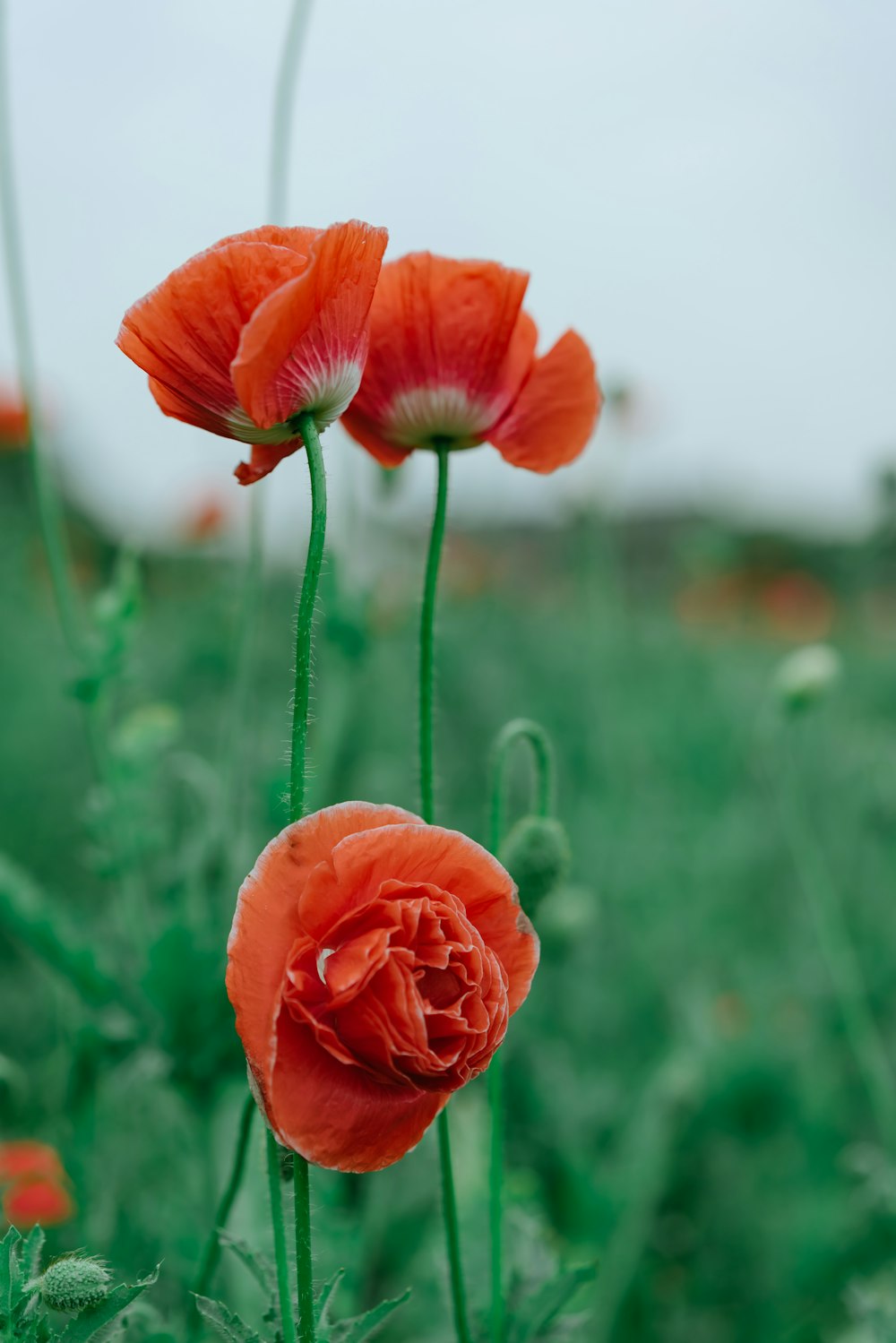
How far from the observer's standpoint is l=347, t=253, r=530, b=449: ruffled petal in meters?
0.61

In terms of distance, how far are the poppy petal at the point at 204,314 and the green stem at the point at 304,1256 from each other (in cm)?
31

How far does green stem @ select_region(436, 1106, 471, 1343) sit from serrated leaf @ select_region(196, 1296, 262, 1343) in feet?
0.35

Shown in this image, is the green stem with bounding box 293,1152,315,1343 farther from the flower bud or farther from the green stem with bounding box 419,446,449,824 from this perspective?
the flower bud

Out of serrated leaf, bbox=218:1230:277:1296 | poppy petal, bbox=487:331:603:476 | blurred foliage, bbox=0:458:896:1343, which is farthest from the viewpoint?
blurred foliage, bbox=0:458:896:1343

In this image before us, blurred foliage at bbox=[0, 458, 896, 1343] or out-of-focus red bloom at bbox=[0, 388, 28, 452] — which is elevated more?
out-of-focus red bloom at bbox=[0, 388, 28, 452]

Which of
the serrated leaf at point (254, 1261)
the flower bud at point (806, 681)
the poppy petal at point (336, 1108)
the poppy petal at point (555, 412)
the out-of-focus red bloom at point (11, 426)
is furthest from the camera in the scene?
the out-of-focus red bloom at point (11, 426)

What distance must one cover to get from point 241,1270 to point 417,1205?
1.79 ft

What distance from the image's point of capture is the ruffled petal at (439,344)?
0.61 m

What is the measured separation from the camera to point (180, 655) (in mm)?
3055

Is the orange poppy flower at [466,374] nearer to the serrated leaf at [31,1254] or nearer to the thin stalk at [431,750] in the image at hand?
the thin stalk at [431,750]

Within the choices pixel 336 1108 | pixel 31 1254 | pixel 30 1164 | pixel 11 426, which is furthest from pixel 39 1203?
pixel 11 426

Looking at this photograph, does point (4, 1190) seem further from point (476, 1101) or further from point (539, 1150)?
point (539, 1150)

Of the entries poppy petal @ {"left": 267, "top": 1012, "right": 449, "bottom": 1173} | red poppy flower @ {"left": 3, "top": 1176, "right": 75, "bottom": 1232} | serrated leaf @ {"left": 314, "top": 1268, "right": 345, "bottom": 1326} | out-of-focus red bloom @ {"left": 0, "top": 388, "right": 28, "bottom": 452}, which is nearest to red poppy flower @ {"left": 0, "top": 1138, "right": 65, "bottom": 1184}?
red poppy flower @ {"left": 3, "top": 1176, "right": 75, "bottom": 1232}

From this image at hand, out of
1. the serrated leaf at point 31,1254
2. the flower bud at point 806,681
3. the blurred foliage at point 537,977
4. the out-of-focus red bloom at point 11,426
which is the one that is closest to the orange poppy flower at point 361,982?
the blurred foliage at point 537,977
